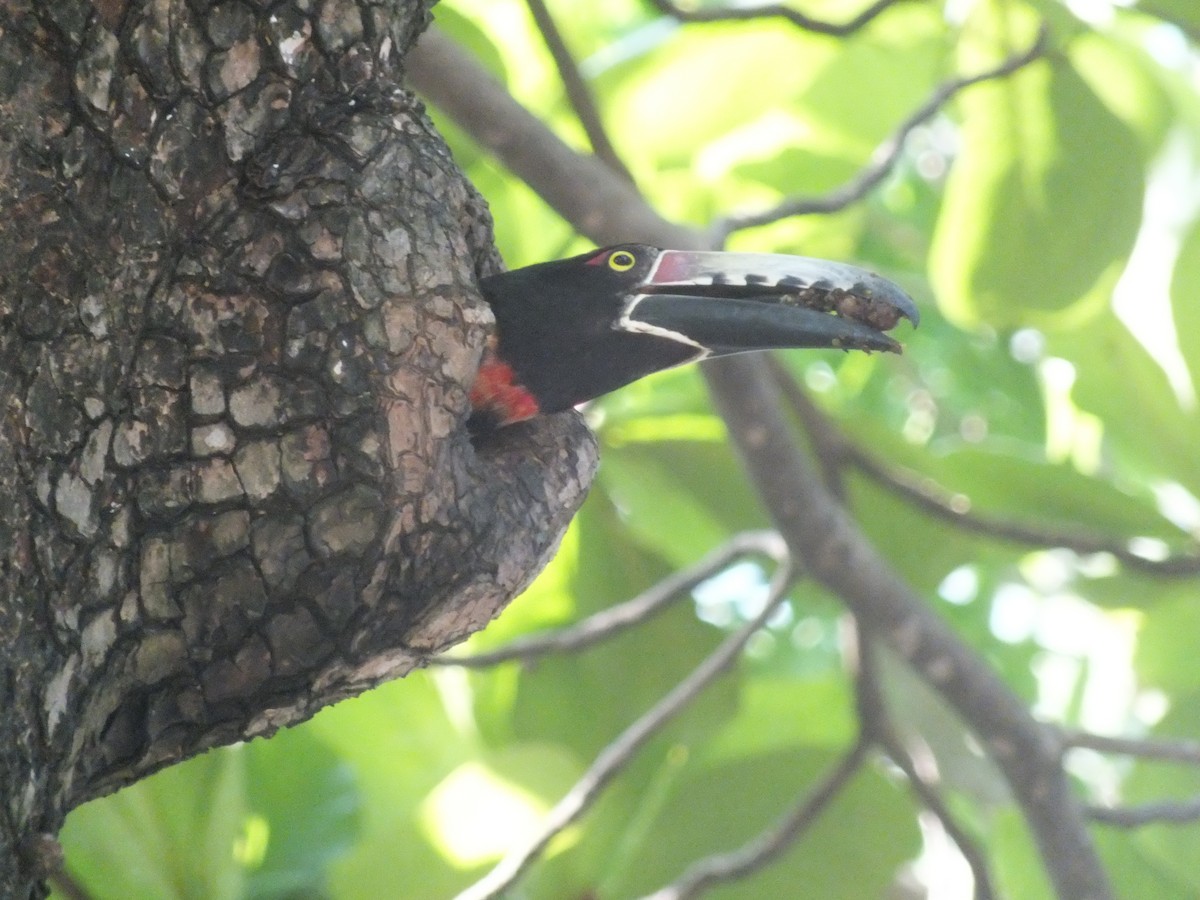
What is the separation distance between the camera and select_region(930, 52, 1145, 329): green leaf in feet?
9.28

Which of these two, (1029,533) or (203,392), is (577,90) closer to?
(1029,533)

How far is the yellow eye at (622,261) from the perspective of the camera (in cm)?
190

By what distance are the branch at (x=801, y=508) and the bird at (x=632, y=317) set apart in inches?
30.1

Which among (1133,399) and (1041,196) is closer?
(1041,196)

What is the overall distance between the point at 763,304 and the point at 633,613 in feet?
4.37

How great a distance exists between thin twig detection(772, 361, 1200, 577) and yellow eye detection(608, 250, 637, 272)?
135 cm

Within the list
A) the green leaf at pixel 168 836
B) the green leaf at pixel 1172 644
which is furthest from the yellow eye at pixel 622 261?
the green leaf at pixel 1172 644

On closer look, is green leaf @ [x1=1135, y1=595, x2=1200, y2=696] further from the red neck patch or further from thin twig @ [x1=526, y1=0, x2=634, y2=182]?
the red neck patch

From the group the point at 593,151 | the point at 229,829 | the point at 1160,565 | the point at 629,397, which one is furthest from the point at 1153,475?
the point at 229,829

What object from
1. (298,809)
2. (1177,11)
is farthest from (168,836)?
(1177,11)

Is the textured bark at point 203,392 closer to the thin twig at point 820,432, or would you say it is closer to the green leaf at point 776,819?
the green leaf at point 776,819

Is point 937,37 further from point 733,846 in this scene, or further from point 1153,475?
point 733,846

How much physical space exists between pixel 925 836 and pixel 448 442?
206cm

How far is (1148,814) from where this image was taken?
2828 mm
